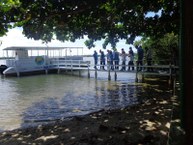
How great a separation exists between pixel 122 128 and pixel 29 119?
17.7 ft

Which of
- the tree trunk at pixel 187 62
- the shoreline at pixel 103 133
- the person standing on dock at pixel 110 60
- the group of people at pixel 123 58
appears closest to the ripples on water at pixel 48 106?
the shoreline at pixel 103 133

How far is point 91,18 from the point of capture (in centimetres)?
1175

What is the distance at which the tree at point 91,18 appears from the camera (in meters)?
9.55

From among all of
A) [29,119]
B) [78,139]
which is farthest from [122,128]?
[29,119]

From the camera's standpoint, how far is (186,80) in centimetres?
344

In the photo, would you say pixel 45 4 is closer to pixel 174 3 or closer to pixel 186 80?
pixel 174 3

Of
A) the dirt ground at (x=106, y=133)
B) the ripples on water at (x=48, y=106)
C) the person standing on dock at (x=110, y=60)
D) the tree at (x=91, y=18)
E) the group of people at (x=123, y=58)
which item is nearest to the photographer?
the dirt ground at (x=106, y=133)

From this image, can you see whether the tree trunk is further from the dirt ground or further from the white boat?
the white boat

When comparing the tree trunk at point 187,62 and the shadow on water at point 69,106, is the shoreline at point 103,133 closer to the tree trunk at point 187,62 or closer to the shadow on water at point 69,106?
the tree trunk at point 187,62

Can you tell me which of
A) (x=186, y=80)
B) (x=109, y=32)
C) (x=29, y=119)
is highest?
(x=109, y=32)

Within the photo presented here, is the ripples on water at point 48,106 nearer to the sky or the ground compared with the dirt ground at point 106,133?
nearer to the ground

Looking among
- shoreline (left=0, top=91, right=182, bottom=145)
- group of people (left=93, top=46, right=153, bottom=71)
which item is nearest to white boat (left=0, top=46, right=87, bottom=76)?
group of people (left=93, top=46, right=153, bottom=71)

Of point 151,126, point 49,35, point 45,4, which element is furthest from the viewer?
point 49,35

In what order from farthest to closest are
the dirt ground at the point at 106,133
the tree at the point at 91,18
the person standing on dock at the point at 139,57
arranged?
the person standing on dock at the point at 139,57, the tree at the point at 91,18, the dirt ground at the point at 106,133
